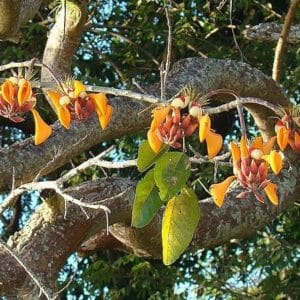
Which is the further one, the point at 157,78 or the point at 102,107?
the point at 157,78

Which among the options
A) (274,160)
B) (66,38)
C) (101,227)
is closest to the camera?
(274,160)

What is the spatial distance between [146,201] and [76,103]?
0.50 ft

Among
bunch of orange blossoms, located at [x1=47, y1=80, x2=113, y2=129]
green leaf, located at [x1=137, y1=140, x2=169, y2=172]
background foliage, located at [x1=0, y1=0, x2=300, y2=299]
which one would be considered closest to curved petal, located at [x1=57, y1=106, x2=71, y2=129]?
bunch of orange blossoms, located at [x1=47, y1=80, x2=113, y2=129]

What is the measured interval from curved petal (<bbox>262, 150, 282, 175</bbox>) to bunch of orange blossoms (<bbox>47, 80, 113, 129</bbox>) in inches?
8.8

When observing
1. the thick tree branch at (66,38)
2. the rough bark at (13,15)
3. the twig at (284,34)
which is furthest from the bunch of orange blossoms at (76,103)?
the twig at (284,34)

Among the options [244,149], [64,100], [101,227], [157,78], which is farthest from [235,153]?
[157,78]

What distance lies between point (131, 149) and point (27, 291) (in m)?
1.65

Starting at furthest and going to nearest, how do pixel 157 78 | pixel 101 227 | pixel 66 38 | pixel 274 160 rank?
1. pixel 157 78
2. pixel 66 38
3. pixel 101 227
4. pixel 274 160

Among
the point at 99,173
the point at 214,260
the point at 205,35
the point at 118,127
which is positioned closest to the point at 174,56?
the point at 205,35

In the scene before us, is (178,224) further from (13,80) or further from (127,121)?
(127,121)

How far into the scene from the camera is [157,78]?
3398 mm

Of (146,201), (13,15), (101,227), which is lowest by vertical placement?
(101,227)

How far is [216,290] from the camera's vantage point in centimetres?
330

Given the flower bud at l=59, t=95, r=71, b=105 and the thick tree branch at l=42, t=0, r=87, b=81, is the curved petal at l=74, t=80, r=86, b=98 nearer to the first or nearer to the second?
the flower bud at l=59, t=95, r=71, b=105
